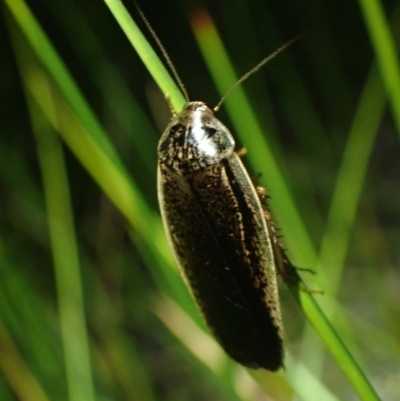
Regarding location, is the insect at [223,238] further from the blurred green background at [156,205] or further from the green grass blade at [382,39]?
the green grass blade at [382,39]

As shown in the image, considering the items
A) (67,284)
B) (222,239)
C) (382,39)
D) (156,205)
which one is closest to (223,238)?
(222,239)

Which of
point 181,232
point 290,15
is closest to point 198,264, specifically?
point 181,232

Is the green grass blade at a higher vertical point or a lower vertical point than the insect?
higher

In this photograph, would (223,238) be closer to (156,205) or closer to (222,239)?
(222,239)

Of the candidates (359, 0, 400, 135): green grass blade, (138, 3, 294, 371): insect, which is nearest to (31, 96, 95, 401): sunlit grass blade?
(138, 3, 294, 371): insect

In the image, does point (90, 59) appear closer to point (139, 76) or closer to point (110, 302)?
point (139, 76)

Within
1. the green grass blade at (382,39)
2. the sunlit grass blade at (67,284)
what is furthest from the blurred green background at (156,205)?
the green grass blade at (382,39)

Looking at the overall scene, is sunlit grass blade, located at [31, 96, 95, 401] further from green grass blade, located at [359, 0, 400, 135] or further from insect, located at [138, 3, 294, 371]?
green grass blade, located at [359, 0, 400, 135]
